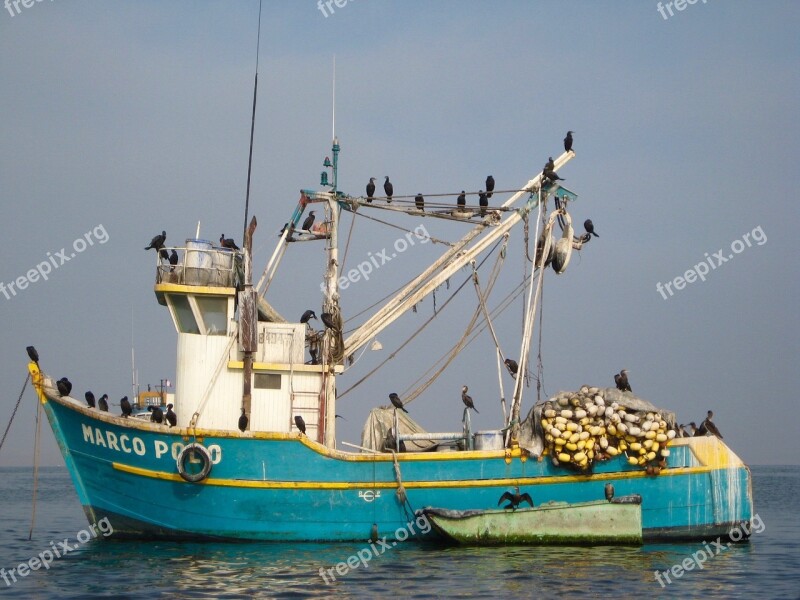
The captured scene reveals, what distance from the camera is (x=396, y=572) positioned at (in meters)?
16.5

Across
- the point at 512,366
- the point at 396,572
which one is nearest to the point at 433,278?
the point at 512,366

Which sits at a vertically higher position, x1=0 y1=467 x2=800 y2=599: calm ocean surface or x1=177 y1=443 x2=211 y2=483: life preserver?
x1=177 y1=443 x2=211 y2=483: life preserver

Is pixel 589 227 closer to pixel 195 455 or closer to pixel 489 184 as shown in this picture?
pixel 489 184

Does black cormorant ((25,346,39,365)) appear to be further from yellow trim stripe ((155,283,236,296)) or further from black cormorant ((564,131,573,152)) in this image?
black cormorant ((564,131,573,152))

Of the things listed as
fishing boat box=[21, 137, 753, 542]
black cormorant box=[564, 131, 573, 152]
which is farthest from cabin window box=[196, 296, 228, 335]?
black cormorant box=[564, 131, 573, 152]

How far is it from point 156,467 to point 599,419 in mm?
8167

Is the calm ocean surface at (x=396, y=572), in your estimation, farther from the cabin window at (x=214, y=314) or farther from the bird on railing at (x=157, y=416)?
the cabin window at (x=214, y=314)

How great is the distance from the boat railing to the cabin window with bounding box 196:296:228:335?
33 cm

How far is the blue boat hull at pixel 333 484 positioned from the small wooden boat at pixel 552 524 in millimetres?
379

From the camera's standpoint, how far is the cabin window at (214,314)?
1997 centimetres

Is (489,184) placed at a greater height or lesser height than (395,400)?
greater

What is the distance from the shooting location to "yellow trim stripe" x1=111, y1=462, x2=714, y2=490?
61.1 ft

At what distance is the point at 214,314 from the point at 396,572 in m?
6.45

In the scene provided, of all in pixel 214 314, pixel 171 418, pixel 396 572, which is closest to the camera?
pixel 396 572
